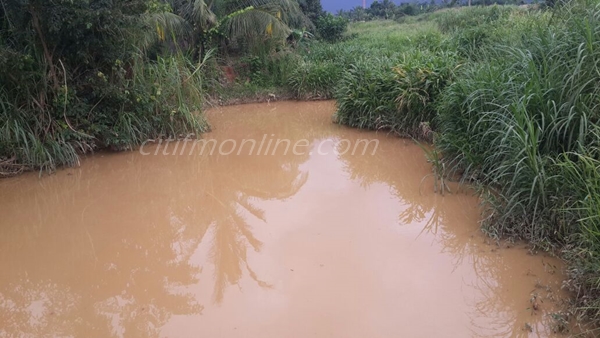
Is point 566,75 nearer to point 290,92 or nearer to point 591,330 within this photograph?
point 591,330

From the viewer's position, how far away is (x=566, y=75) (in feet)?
11.3

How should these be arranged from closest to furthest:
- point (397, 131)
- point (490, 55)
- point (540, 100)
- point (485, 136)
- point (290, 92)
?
1. point (540, 100)
2. point (485, 136)
3. point (490, 55)
4. point (397, 131)
5. point (290, 92)

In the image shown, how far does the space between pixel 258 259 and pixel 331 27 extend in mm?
12298

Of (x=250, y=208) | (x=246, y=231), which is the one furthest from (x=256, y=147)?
(x=246, y=231)

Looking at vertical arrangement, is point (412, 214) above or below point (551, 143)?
below

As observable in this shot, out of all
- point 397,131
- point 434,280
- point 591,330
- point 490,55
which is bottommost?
point 397,131

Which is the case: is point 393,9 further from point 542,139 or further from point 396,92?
point 542,139

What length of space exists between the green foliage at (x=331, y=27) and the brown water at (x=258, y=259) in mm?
9863

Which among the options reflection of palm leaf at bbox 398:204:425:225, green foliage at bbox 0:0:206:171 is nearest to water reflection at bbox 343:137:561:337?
reflection of palm leaf at bbox 398:204:425:225

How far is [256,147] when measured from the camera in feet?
21.9

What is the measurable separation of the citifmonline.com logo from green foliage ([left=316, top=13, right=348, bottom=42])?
8.49 meters

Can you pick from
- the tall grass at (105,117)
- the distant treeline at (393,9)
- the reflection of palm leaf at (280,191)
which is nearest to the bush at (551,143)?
the reflection of palm leaf at (280,191)

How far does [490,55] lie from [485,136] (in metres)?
1.62

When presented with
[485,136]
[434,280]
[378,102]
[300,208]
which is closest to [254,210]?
[300,208]
